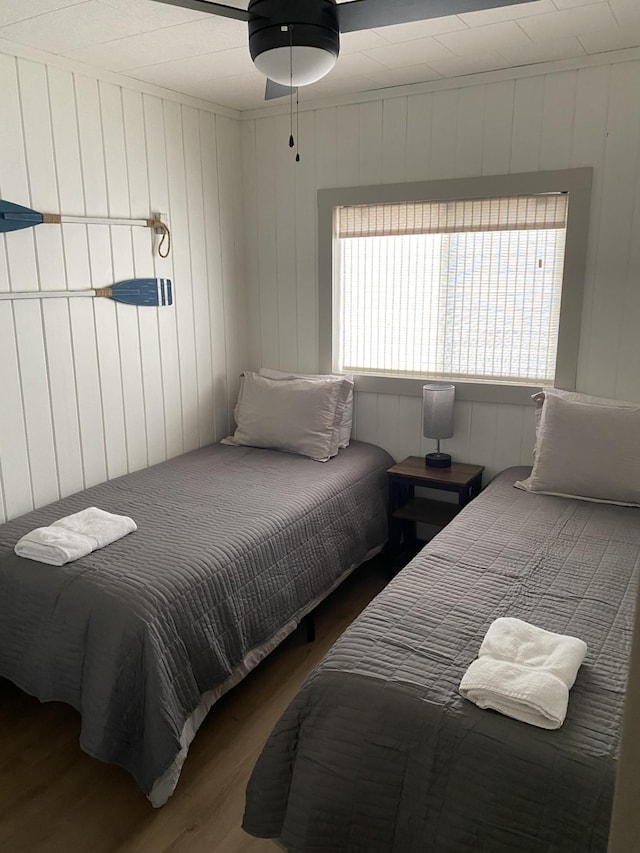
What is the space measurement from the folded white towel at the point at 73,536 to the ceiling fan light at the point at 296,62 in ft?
5.45

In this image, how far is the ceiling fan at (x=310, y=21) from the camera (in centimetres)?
180

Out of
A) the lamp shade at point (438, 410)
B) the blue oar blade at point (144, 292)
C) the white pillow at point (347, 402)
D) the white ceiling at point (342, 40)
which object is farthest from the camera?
the white pillow at point (347, 402)

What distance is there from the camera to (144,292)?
3.24 meters

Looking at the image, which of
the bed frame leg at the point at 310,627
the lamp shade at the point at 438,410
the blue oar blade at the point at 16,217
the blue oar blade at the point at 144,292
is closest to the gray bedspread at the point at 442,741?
the bed frame leg at the point at 310,627

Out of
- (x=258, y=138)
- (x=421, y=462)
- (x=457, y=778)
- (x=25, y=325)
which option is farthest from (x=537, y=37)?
(x=457, y=778)

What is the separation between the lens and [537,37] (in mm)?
2568

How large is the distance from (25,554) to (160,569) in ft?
1.65

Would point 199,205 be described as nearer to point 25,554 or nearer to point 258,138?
point 258,138

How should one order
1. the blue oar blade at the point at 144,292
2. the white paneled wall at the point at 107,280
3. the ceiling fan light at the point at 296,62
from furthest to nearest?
the blue oar blade at the point at 144,292
the white paneled wall at the point at 107,280
the ceiling fan light at the point at 296,62

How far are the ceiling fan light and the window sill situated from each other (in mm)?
1774

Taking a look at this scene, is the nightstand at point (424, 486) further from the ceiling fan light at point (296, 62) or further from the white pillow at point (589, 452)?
the ceiling fan light at point (296, 62)

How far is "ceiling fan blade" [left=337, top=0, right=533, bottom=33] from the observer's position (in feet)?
5.79

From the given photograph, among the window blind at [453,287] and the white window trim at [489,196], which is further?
the window blind at [453,287]

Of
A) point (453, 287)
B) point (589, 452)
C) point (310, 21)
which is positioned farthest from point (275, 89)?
point (589, 452)
